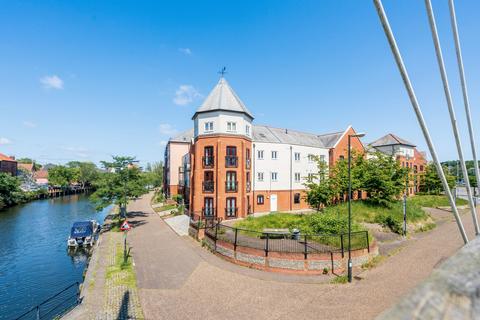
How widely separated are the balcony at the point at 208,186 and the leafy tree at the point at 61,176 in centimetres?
7032

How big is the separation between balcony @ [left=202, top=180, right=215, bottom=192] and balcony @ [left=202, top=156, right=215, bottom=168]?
5.67 feet

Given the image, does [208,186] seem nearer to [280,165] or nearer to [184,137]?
[280,165]

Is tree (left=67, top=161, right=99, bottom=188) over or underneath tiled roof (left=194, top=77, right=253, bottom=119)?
underneath

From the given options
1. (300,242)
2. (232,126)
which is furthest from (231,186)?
(300,242)

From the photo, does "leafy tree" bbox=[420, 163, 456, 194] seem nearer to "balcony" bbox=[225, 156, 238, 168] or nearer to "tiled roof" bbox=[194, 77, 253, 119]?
"tiled roof" bbox=[194, 77, 253, 119]

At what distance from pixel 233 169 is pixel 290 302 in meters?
17.7

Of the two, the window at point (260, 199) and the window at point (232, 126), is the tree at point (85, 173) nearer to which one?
the window at point (260, 199)

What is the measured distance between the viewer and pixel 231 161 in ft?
93.2

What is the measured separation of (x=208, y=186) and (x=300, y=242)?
1360 cm

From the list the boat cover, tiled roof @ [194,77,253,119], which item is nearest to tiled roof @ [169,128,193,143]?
tiled roof @ [194,77,253,119]

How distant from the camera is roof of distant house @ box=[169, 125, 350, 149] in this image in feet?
114

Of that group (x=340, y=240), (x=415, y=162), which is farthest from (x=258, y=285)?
(x=415, y=162)

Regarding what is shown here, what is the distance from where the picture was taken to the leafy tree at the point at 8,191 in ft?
157

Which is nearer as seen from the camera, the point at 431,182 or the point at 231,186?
the point at 231,186
